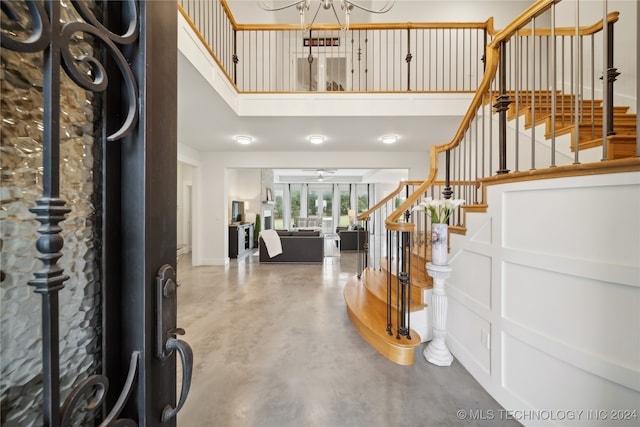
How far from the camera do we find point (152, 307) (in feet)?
1.63

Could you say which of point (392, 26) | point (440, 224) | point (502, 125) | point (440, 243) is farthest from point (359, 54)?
point (440, 243)

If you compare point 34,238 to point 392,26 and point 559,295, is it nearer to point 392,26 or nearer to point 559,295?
point 559,295

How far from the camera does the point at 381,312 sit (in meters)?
2.74

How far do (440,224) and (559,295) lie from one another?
909 mm

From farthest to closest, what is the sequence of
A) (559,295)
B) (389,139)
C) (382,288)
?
1. (389,139)
2. (382,288)
3. (559,295)

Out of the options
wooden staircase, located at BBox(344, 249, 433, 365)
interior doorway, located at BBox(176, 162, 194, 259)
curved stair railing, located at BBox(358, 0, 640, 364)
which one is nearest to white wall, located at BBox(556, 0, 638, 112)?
curved stair railing, located at BBox(358, 0, 640, 364)

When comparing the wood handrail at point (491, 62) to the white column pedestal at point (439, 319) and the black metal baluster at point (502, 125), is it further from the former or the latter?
the white column pedestal at point (439, 319)

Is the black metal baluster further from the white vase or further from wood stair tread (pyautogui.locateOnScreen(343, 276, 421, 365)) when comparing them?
wood stair tread (pyautogui.locateOnScreen(343, 276, 421, 365))

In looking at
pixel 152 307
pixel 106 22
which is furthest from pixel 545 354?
pixel 106 22

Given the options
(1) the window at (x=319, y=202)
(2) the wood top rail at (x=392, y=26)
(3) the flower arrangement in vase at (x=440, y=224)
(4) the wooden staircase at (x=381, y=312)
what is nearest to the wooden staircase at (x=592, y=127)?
(3) the flower arrangement in vase at (x=440, y=224)

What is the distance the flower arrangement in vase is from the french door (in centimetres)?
209

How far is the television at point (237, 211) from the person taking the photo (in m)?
7.47

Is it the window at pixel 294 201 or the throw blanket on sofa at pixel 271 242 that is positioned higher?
the window at pixel 294 201

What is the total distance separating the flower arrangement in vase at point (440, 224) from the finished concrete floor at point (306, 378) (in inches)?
36.5
